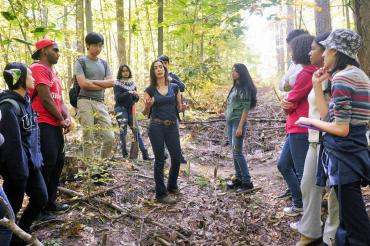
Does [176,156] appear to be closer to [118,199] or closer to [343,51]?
[118,199]

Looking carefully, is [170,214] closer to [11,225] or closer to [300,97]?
[300,97]

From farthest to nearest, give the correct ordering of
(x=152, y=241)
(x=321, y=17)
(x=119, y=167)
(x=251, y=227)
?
1. (x=321, y=17)
2. (x=119, y=167)
3. (x=251, y=227)
4. (x=152, y=241)

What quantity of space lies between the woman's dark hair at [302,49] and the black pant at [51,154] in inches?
126

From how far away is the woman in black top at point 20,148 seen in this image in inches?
134

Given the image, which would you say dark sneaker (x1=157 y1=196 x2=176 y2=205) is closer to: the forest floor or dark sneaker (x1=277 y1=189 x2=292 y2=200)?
the forest floor

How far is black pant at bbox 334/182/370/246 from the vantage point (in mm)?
2959

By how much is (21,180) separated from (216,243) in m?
2.47

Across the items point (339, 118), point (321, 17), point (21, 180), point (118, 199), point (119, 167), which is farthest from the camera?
point (321, 17)

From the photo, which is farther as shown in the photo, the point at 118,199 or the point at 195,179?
the point at 195,179

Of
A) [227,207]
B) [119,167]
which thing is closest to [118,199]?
[119,167]

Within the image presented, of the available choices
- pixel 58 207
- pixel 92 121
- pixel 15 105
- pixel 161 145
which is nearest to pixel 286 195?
pixel 161 145

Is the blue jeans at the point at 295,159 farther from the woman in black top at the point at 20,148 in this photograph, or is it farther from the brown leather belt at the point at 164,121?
the woman in black top at the point at 20,148

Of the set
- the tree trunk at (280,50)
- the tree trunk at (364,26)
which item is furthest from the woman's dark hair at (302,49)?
the tree trunk at (280,50)

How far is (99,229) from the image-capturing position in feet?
14.4
